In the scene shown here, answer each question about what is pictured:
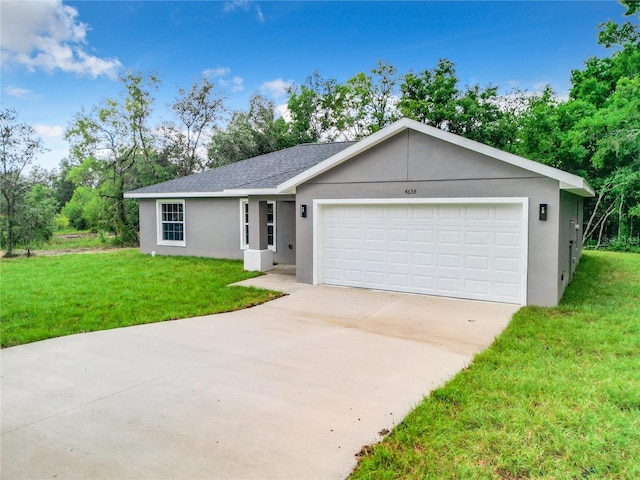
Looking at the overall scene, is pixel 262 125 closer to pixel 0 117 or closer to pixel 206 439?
pixel 0 117

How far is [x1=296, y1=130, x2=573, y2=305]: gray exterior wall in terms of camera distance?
773 centimetres

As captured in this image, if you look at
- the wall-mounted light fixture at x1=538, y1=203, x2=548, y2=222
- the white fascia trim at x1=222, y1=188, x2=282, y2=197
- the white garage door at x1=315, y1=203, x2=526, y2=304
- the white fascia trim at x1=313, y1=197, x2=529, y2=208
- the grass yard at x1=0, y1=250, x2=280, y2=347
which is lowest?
the grass yard at x1=0, y1=250, x2=280, y2=347

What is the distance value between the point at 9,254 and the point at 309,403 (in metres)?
17.0

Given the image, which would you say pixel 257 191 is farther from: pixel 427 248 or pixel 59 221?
pixel 59 221

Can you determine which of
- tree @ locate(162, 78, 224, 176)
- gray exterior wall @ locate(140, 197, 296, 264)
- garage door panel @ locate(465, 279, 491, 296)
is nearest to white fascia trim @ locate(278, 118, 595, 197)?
garage door panel @ locate(465, 279, 491, 296)

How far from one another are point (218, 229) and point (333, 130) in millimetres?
18514

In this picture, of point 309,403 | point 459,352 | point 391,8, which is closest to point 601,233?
point 391,8

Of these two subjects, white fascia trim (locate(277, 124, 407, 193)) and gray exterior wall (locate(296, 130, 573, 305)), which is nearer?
gray exterior wall (locate(296, 130, 573, 305))

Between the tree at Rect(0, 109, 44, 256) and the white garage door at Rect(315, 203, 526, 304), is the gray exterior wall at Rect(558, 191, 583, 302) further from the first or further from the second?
the tree at Rect(0, 109, 44, 256)

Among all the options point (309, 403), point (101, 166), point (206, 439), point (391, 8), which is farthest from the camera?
point (101, 166)

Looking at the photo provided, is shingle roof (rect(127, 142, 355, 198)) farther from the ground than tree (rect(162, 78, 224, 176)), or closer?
closer

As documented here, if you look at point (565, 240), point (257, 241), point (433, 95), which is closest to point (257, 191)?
point (257, 241)

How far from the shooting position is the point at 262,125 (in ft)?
92.6

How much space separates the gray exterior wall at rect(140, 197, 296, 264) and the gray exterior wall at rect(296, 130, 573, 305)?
347 cm
